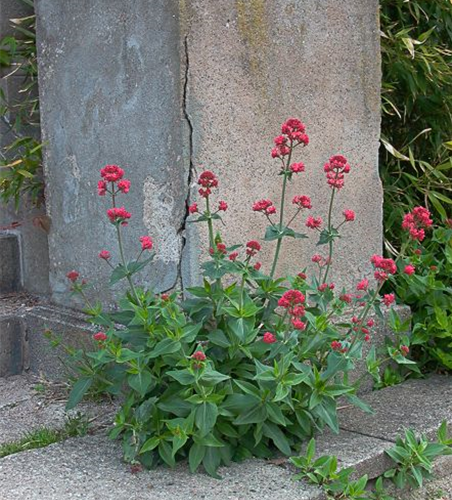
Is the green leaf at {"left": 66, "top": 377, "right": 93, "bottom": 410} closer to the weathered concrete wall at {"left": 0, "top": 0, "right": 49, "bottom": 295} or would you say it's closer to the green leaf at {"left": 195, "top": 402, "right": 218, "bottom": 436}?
the green leaf at {"left": 195, "top": 402, "right": 218, "bottom": 436}

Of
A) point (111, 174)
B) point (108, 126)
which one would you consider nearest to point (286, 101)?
point (108, 126)

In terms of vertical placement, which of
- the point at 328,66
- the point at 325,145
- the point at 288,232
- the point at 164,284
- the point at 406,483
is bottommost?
the point at 406,483

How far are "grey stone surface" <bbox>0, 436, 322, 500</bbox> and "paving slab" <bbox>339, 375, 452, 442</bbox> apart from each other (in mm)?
486

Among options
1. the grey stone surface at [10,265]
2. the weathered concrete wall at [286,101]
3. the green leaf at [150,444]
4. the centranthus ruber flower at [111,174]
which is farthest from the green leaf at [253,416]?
the grey stone surface at [10,265]

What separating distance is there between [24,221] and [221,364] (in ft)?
5.17

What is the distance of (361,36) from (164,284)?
1.24m

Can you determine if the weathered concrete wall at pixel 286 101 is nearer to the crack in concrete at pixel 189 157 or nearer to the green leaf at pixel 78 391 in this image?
the crack in concrete at pixel 189 157

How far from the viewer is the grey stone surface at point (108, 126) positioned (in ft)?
10.4

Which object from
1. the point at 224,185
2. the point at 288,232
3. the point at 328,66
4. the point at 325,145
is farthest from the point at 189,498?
the point at 328,66

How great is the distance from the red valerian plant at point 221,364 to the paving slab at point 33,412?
33 cm

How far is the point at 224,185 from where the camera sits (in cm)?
322

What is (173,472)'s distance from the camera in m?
2.72

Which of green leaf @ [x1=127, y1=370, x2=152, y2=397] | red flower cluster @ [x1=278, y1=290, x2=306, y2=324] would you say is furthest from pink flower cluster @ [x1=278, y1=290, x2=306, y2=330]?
green leaf @ [x1=127, y1=370, x2=152, y2=397]

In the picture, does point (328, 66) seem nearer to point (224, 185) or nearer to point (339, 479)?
point (224, 185)
